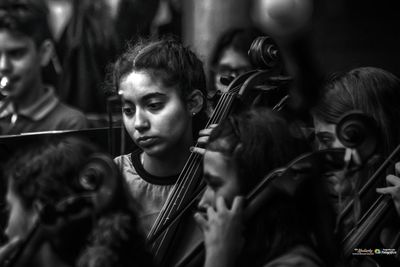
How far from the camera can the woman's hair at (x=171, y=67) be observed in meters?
2.50

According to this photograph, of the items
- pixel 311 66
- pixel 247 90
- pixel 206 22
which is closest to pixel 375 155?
pixel 311 66

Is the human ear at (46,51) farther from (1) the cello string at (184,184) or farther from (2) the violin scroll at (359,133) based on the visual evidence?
(2) the violin scroll at (359,133)

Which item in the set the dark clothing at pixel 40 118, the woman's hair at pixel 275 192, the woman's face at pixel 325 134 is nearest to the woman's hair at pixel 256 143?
the woman's hair at pixel 275 192

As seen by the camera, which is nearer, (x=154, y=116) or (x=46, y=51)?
(x=154, y=116)

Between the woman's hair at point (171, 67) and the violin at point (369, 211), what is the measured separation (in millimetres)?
544

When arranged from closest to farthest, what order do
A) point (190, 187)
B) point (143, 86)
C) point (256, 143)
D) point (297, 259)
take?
point (297, 259) < point (256, 143) < point (190, 187) < point (143, 86)

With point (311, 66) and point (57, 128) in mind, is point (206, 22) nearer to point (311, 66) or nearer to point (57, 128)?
point (311, 66)

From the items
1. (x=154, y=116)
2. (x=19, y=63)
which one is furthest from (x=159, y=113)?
(x=19, y=63)

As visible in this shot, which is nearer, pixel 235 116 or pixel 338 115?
pixel 235 116

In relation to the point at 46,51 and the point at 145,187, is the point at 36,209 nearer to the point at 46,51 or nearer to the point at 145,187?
the point at 145,187

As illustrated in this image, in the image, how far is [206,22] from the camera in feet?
8.80

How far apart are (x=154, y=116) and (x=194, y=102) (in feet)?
0.56

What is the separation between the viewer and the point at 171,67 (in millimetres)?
Result: 2512

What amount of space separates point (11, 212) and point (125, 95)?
59cm
